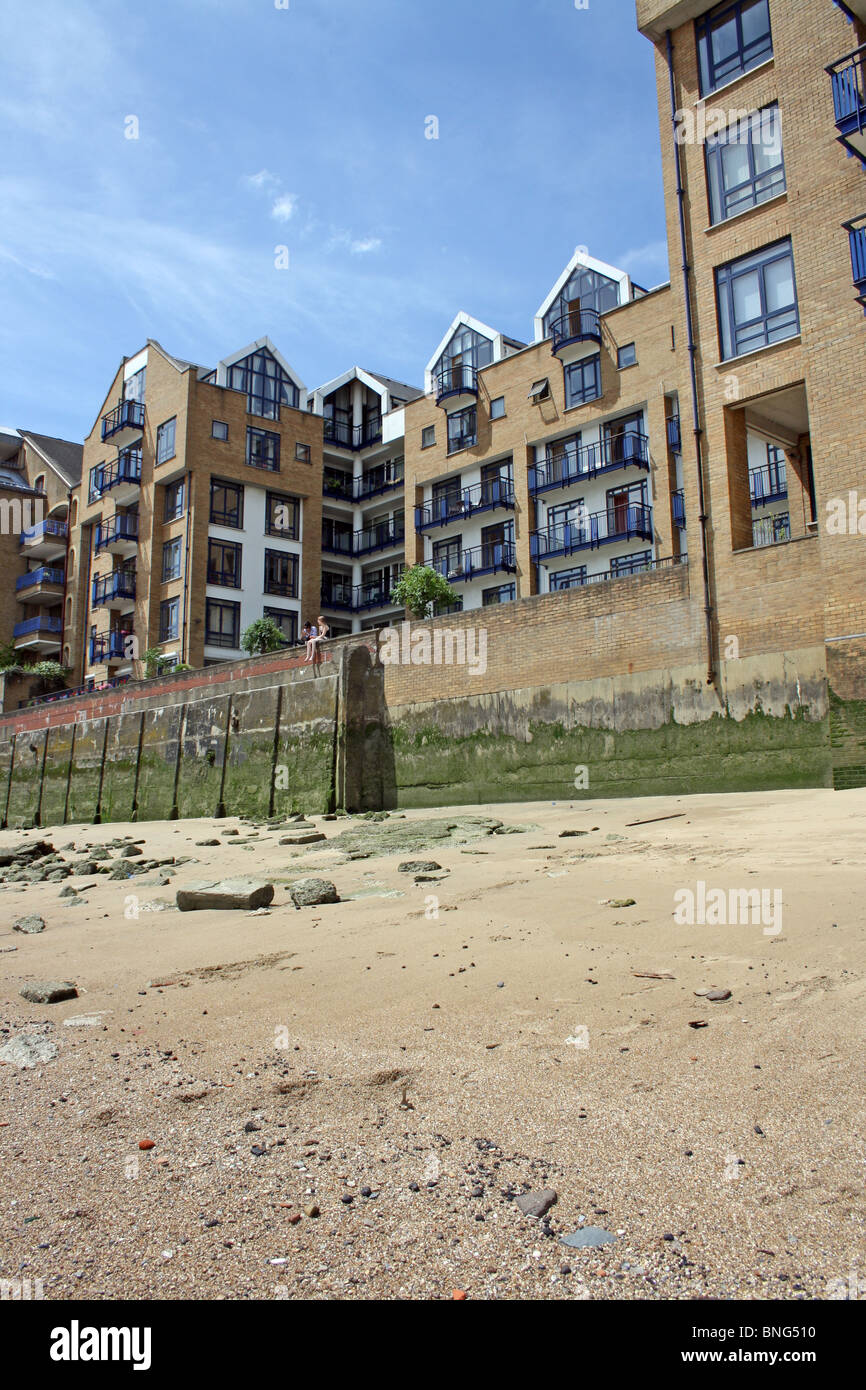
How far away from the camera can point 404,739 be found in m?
18.5

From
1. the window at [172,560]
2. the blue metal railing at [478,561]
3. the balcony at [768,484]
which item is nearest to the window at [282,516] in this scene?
the window at [172,560]

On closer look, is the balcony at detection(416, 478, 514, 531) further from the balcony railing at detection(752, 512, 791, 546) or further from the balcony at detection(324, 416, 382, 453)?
the balcony railing at detection(752, 512, 791, 546)

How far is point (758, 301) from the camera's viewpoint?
1577 cm

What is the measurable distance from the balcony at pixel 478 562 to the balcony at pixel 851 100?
19.9 metres

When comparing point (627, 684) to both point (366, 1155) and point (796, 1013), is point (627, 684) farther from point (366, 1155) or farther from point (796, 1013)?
point (366, 1155)

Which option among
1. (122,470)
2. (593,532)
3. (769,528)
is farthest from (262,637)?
(769,528)

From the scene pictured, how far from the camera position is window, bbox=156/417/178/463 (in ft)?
126

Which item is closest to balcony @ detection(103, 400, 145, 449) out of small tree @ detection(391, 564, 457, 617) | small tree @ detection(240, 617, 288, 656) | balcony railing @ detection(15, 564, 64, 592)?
balcony railing @ detection(15, 564, 64, 592)

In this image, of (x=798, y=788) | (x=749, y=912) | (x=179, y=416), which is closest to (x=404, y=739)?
(x=798, y=788)

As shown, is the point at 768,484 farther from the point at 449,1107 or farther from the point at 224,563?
the point at 449,1107

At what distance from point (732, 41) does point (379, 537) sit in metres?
29.9

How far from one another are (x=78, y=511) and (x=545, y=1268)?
49817 mm

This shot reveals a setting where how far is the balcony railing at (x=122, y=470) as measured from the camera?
132ft

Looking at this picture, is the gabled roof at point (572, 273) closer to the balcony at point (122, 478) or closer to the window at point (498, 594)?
the window at point (498, 594)
